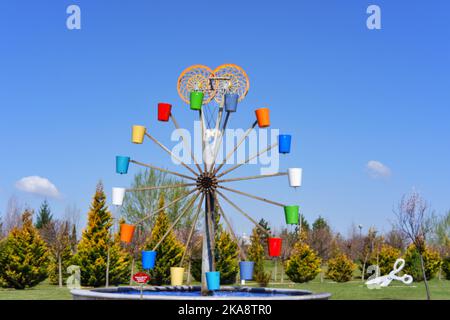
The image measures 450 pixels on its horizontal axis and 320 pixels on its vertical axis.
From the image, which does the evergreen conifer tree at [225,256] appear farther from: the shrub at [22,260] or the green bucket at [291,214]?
the green bucket at [291,214]

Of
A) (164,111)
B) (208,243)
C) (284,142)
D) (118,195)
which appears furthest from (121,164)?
(284,142)

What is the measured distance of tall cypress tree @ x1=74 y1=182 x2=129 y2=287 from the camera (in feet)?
95.2

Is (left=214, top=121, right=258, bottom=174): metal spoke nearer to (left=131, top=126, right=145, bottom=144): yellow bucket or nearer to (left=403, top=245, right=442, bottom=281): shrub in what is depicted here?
(left=131, top=126, right=145, bottom=144): yellow bucket

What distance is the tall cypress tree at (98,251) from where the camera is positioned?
95.2 feet

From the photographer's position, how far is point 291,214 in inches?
620

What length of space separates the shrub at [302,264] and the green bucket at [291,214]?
19.6 metres

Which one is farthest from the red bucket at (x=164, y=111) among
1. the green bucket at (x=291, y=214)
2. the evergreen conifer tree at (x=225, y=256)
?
the evergreen conifer tree at (x=225, y=256)

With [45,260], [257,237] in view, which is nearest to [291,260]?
[257,237]

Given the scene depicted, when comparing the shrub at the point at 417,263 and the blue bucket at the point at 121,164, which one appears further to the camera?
the shrub at the point at 417,263

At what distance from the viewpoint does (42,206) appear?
58.8 meters

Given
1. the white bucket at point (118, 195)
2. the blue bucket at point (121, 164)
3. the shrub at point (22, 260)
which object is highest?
the blue bucket at point (121, 164)

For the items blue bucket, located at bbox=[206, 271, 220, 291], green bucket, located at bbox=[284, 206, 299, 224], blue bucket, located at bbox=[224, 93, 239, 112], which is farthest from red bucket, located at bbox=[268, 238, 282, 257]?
blue bucket, located at bbox=[224, 93, 239, 112]

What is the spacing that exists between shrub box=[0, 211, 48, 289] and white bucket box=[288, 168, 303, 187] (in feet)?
60.9
